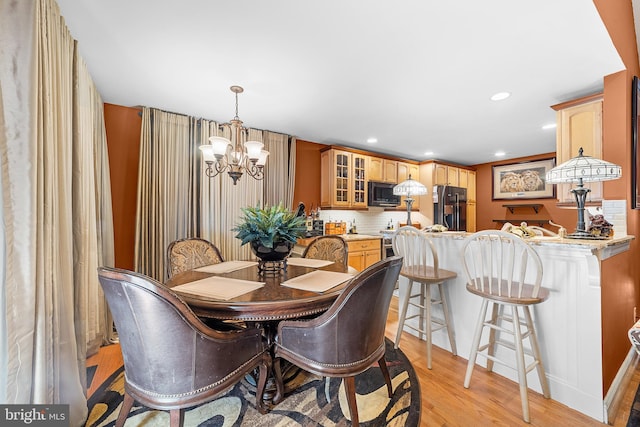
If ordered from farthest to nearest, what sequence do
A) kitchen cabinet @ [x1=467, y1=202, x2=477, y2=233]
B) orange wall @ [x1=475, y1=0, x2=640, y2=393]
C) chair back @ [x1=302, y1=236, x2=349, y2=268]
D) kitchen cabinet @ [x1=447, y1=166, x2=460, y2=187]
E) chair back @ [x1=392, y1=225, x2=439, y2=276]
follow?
1. kitchen cabinet @ [x1=467, y1=202, x2=477, y2=233]
2. kitchen cabinet @ [x1=447, y1=166, x2=460, y2=187]
3. chair back @ [x1=302, y1=236, x2=349, y2=268]
4. chair back @ [x1=392, y1=225, x2=439, y2=276]
5. orange wall @ [x1=475, y1=0, x2=640, y2=393]

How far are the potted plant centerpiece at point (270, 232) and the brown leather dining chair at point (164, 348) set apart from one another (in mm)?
611

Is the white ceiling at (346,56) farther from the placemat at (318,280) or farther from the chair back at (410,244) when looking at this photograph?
the placemat at (318,280)

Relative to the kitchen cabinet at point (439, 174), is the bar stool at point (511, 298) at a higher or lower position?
lower

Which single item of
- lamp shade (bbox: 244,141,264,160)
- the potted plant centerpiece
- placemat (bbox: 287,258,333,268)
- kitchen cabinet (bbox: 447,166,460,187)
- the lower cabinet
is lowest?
the lower cabinet

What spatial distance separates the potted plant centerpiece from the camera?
1686 millimetres

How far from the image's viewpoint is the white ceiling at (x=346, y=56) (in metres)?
1.50

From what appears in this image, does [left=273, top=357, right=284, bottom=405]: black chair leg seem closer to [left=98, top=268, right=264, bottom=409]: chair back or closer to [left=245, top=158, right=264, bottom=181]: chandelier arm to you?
[left=98, top=268, right=264, bottom=409]: chair back

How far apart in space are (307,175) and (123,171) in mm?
2410

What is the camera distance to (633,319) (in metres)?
2.16

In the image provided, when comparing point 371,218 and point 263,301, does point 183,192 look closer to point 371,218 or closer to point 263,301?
point 263,301

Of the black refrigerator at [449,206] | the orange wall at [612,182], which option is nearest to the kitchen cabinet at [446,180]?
the black refrigerator at [449,206]

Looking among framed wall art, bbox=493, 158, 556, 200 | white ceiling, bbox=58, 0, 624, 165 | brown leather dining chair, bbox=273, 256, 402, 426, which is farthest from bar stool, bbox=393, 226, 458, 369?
framed wall art, bbox=493, 158, 556, 200

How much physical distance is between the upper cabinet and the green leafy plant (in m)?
2.62

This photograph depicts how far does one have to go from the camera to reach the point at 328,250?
264cm
